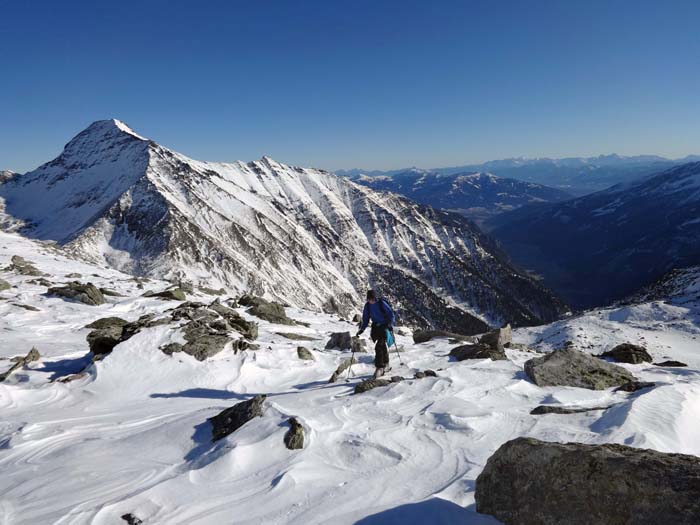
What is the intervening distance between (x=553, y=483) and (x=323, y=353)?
12.8 meters

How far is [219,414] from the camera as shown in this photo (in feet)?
27.8

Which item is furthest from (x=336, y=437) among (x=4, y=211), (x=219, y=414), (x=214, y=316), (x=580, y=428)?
(x=4, y=211)

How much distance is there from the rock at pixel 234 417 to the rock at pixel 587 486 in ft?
16.4

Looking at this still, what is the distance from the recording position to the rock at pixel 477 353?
14.6m

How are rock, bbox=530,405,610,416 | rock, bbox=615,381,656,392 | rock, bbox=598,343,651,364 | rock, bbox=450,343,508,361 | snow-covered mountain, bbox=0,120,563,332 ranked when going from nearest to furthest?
rock, bbox=530,405,610,416 → rock, bbox=615,381,656,392 → rock, bbox=450,343,508,361 → rock, bbox=598,343,651,364 → snow-covered mountain, bbox=0,120,563,332

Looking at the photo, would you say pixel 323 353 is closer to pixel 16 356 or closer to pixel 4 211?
pixel 16 356

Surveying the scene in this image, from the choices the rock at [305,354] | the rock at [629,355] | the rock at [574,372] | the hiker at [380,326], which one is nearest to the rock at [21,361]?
the rock at [305,354]

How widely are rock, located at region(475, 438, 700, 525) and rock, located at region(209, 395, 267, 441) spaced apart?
5.01 metres

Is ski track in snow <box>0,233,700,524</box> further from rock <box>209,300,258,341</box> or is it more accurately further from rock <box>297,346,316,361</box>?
rock <box>209,300,258,341</box>

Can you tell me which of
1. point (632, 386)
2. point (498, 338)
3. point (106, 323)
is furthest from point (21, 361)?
point (498, 338)

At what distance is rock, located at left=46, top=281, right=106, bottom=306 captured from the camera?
71.7 feet

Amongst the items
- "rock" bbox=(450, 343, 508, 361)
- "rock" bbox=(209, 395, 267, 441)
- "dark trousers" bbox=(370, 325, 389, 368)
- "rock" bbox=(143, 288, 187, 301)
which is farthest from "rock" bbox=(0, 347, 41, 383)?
"rock" bbox=(450, 343, 508, 361)

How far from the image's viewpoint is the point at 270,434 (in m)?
7.52

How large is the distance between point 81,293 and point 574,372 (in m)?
24.9
